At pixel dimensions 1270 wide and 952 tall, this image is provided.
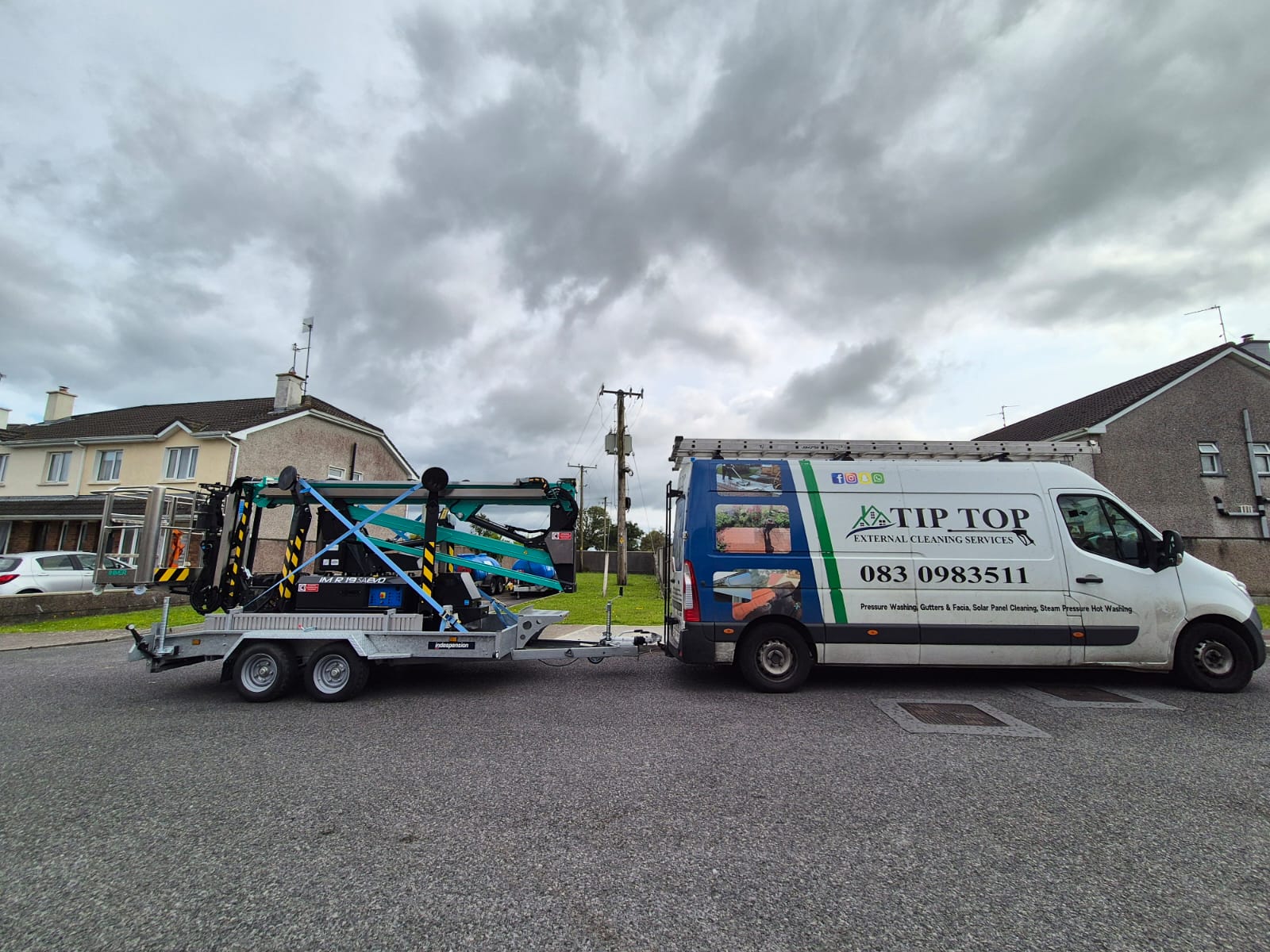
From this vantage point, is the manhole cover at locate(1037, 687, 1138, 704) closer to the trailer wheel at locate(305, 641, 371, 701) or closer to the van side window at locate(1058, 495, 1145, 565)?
the van side window at locate(1058, 495, 1145, 565)

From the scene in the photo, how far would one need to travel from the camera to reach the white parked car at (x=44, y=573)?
14445mm

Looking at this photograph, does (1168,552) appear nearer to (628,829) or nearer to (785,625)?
(785,625)

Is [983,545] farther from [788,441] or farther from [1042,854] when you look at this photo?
[1042,854]

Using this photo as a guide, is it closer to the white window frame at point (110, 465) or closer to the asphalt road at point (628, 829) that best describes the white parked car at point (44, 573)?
the white window frame at point (110, 465)

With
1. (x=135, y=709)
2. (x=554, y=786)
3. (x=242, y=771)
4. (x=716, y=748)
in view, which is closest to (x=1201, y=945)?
(x=716, y=748)

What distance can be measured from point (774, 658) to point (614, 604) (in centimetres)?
926

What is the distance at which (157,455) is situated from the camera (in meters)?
23.8

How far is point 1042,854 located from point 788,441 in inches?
184

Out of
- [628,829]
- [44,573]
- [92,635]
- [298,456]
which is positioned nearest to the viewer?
[628,829]

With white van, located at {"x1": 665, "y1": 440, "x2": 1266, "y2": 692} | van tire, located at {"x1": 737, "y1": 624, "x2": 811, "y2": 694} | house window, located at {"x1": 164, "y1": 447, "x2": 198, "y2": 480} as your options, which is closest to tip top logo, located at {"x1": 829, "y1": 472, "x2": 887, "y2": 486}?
white van, located at {"x1": 665, "y1": 440, "x2": 1266, "y2": 692}

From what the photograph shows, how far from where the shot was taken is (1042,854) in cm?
301

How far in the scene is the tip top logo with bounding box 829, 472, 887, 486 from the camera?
21.8ft

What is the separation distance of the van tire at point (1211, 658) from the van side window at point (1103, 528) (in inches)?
37.7

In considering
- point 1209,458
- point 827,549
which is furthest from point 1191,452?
point 827,549
